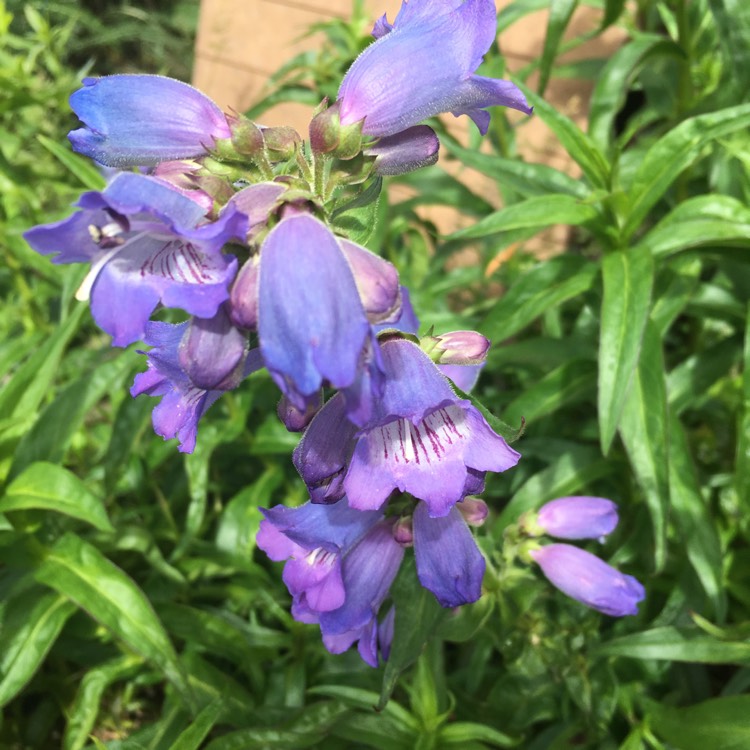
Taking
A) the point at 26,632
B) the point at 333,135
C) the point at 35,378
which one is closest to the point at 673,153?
the point at 333,135

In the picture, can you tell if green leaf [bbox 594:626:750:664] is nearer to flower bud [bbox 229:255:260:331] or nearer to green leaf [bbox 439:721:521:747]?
green leaf [bbox 439:721:521:747]

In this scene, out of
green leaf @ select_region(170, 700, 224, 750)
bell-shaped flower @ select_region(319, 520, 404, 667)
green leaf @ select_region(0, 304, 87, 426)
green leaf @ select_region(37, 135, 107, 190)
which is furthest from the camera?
green leaf @ select_region(37, 135, 107, 190)

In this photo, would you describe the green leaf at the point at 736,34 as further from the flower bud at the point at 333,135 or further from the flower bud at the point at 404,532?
the flower bud at the point at 404,532

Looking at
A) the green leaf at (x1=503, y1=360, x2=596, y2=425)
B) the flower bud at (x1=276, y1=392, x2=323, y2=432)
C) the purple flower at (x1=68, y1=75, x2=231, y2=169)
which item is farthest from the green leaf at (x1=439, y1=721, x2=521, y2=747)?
the purple flower at (x1=68, y1=75, x2=231, y2=169)

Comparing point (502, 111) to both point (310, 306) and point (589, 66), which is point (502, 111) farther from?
point (310, 306)

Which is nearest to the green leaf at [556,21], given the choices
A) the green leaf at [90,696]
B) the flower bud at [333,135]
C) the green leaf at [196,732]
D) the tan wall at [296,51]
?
the tan wall at [296,51]

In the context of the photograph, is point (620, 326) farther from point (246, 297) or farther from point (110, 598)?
point (110, 598)
